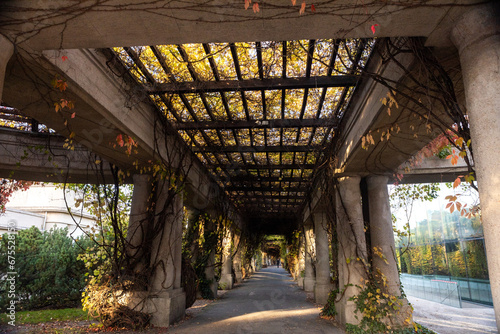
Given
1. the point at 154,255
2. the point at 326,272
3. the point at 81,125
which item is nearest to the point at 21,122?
the point at 81,125

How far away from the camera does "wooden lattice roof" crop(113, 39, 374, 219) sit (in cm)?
375

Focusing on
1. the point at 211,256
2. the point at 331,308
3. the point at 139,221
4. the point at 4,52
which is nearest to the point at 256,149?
the point at 139,221

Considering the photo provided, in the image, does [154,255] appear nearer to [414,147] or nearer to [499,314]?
[414,147]

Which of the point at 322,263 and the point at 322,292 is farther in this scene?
the point at 322,263

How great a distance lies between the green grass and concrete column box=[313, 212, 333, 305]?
5.98 m

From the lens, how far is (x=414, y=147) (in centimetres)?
436

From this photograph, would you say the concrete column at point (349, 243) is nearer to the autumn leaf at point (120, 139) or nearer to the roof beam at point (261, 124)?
the roof beam at point (261, 124)

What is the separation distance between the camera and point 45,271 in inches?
296

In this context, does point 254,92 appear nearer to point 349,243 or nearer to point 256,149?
point 256,149

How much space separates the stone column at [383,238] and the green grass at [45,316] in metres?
6.00

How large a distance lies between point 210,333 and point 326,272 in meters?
4.93

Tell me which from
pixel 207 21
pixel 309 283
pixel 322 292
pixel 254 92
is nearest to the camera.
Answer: pixel 207 21

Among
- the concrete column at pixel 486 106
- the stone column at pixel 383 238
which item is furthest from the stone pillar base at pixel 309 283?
the concrete column at pixel 486 106

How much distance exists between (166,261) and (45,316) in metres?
3.08
